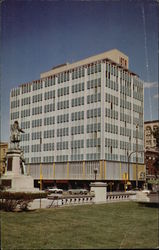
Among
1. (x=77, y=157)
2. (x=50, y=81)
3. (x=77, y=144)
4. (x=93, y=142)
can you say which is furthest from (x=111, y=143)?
(x=50, y=81)

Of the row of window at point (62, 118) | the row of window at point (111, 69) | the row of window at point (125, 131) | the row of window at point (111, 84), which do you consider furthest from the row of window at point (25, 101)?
the row of window at point (125, 131)

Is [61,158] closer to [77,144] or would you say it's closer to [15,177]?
[77,144]

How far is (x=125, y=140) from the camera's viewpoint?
183 ft

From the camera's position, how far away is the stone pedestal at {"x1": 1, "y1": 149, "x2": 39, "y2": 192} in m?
21.3

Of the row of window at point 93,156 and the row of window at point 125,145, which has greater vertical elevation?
the row of window at point 125,145

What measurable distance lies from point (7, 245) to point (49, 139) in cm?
→ 5621

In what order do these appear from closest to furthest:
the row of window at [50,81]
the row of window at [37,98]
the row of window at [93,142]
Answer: the row of window at [93,142] < the row of window at [50,81] < the row of window at [37,98]

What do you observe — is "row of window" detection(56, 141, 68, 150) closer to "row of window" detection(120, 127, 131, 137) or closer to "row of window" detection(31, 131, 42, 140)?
"row of window" detection(31, 131, 42, 140)

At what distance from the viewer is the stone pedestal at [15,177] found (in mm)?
21317

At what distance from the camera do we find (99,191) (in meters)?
20.6

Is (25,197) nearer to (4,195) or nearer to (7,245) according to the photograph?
(4,195)

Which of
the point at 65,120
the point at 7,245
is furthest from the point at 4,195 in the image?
the point at 65,120

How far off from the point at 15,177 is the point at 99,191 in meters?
5.34

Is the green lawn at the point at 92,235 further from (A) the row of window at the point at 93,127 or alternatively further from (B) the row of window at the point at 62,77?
(B) the row of window at the point at 62,77
